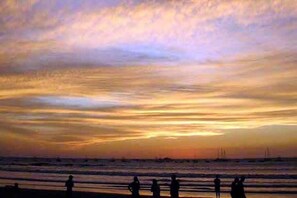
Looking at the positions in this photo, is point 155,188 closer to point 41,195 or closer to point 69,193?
point 69,193

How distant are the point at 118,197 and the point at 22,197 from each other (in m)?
6.44

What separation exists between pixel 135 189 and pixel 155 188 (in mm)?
1211

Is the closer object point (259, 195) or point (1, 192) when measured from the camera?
point (1, 192)

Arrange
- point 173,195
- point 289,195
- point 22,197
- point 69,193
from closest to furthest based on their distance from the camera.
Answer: point 173,195 → point 69,193 → point 22,197 → point 289,195

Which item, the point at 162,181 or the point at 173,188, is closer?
the point at 173,188

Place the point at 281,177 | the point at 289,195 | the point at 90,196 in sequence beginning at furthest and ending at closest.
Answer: the point at 281,177 < the point at 289,195 < the point at 90,196

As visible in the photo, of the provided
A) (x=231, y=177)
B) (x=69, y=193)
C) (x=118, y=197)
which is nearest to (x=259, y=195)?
(x=118, y=197)

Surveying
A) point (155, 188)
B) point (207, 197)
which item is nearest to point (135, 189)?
point (155, 188)

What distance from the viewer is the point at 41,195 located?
32.4 meters

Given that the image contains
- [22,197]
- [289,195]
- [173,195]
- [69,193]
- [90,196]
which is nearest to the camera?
[173,195]

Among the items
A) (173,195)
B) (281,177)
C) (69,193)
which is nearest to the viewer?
(173,195)

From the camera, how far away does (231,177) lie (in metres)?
74.6

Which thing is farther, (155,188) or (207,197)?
(207,197)

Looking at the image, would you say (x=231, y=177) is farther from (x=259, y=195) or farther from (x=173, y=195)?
(x=173, y=195)
